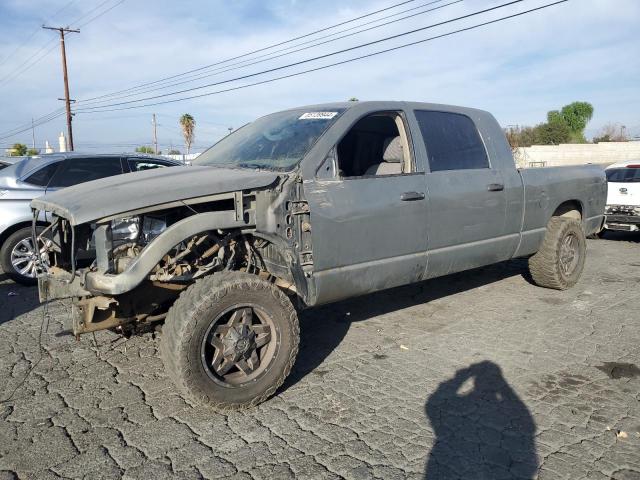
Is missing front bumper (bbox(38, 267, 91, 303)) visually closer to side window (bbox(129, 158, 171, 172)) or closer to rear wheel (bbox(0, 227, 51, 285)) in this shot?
rear wheel (bbox(0, 227, 51, 285))

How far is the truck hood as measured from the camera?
3045 millimetres

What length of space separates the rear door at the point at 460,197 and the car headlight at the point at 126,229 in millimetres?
2368

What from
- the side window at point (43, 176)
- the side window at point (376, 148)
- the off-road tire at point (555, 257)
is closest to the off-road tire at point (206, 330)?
the side window at point (376, 148)

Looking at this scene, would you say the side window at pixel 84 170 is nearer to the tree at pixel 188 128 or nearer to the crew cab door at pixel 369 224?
the crew cab door at pixel 369 224

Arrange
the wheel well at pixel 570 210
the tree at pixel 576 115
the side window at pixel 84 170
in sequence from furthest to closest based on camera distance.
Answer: the tree at pixel 576 115 < the side window at pixel 84 170 < the wheel well at pixel 570 210

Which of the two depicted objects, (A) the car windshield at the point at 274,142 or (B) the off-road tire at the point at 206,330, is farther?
(A) the car windshield at the point at 274,142

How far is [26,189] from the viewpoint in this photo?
21.6 ft

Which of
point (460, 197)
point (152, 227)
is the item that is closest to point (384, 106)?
point (460, 197)

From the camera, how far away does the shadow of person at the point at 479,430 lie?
109 inches

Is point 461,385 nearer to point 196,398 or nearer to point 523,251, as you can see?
point 196,398

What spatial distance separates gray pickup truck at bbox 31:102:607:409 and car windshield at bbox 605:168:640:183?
634cm

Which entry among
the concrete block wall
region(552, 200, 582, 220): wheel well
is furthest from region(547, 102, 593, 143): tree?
region(552, 200, 582, 220): wheel well

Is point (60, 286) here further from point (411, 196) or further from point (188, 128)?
point (188, 128)

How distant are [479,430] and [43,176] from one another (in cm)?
629
